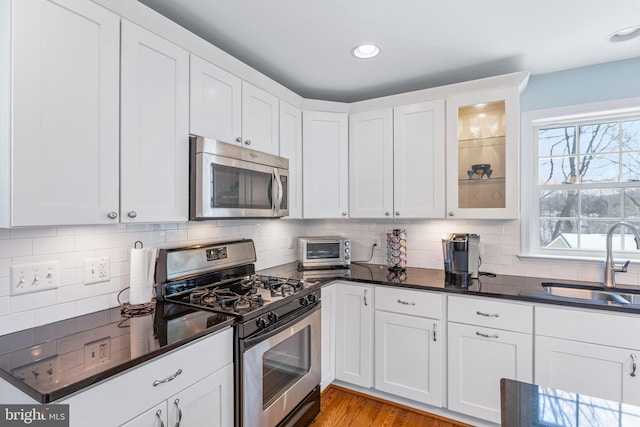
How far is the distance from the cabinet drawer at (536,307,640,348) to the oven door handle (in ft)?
4.41

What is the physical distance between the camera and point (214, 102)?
1.85m

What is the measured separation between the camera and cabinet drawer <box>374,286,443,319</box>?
2.16 meters

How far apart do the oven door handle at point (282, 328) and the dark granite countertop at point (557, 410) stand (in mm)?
1080

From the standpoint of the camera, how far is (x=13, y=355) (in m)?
1.14

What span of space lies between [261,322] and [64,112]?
1221 millimetres

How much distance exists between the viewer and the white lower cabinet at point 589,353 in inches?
67.1

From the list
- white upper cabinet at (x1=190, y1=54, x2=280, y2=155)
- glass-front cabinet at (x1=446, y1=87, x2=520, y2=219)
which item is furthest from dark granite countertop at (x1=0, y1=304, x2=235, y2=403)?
glass-front cabinet at (x1=446, y1=87, x2=520, y2=219)

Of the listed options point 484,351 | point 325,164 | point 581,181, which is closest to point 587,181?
point 581,181

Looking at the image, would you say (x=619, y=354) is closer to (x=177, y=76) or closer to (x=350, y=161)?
(x=350, y=161)

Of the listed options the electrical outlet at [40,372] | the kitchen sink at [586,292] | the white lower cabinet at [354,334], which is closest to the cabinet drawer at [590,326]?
the kitchen sink at [586,292]

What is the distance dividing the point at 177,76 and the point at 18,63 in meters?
0.65

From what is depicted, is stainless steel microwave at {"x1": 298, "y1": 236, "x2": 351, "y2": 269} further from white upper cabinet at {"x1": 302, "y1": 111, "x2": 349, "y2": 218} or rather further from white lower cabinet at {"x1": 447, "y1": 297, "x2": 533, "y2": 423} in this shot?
white lower cabinet at {"x1": 447, "y1": 297, "x2": 533, "y2": 423}

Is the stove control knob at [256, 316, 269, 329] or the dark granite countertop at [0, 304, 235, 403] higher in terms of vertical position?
the dark granite countertop at [0, 304, 235, 403]

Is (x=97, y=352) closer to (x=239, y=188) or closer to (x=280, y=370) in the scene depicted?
(x=280, y=370)
